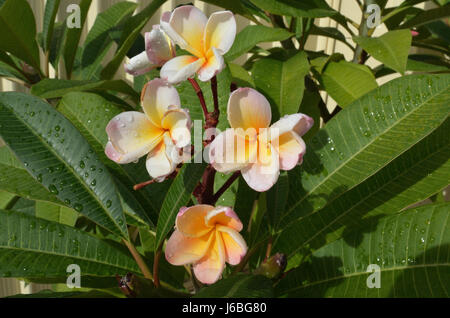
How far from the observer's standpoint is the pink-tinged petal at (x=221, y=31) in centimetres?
50

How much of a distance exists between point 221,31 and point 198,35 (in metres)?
0.03

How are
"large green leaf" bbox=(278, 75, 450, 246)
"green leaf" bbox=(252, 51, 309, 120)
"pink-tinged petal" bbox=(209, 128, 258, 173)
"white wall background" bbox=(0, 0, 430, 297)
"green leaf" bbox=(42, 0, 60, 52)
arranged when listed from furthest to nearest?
"white wall background" bbox=(0, 0, 430, 297) < "green leaf" bbox=(42, 0, 60, 52) < "green leaf" bbox=(252, 51, 309, 120) < "large green leaf" bbox=(278, 75, 450, 246) < "pink-tinged petal" bbox=(209, 128, 258, 173)

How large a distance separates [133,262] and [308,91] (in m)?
0.52

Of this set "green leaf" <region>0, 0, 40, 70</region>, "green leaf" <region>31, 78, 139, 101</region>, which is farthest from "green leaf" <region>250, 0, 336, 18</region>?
"green leaf" <region>0, 0, 40, 70</region>

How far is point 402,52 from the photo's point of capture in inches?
30.2

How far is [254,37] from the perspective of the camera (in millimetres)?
860

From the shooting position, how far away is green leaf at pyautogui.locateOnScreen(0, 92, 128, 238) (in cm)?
59

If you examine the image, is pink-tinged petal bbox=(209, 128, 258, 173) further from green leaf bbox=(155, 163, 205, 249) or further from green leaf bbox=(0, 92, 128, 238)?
green leaf bbox=(0, 92, 128, 238)

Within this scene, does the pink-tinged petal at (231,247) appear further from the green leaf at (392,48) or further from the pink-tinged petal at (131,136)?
the green leaf at (392,48)

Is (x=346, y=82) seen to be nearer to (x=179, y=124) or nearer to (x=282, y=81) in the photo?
(x=282, y=81)

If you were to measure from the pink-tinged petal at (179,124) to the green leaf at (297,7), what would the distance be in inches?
16.6

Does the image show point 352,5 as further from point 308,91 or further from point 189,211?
point 189,211

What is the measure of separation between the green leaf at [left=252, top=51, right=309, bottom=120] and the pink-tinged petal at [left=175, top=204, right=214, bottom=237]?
0.27m

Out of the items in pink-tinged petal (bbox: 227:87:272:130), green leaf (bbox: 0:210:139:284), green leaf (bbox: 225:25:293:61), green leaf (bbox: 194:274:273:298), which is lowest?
green leaf (bbox: 194:274:273:298)
